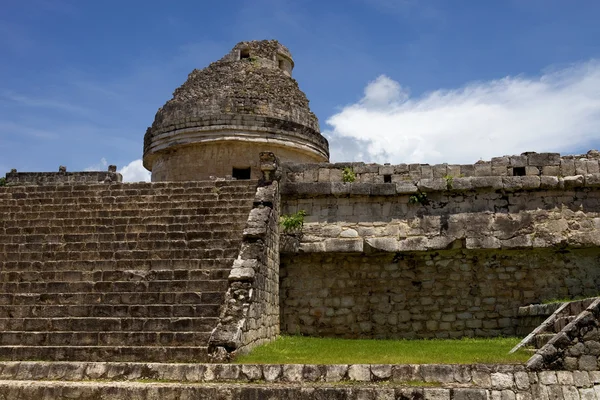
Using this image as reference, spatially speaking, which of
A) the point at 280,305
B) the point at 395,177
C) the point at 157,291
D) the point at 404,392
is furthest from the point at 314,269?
the point at 404,392

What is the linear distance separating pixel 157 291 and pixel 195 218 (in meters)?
2.38

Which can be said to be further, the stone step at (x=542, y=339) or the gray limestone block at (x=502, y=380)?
the stone step at (x=542, y=339)

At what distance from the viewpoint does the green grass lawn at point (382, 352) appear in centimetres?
749

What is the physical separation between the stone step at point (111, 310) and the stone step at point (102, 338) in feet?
1.83

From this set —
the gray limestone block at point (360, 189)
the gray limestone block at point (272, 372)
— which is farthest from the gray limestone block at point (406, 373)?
the gray limestone block at point (360, 189)

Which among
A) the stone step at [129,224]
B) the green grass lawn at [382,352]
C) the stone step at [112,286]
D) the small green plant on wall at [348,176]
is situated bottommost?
the green grass lawn at [382,352]

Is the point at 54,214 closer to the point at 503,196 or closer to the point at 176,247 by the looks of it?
the point at 176,247

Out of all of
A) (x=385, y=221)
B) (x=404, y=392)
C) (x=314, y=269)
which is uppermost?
(x=385, y=221)

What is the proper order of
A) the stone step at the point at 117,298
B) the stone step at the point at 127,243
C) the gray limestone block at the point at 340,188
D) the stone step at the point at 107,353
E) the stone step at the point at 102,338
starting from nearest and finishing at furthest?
the stone step at the point at 107,353, the stone step at the point at 102,338, the stone step at the point at 117,298, the stone step at the point at 127,243, the gray limestone block at the point at 340,188

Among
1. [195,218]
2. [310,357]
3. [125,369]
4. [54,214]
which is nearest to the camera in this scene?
[125,369]

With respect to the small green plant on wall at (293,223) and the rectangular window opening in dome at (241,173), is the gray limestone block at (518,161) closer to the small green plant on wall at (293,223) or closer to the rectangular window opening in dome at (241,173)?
the small green plant on wall at (293,223)

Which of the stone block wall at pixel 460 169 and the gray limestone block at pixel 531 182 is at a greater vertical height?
the stone block wall at pixel 460 169

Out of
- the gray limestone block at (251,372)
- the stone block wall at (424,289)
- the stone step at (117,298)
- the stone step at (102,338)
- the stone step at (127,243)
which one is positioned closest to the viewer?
the gray limestone block at (251,372)

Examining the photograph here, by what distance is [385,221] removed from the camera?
11984mm
